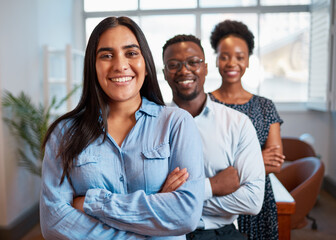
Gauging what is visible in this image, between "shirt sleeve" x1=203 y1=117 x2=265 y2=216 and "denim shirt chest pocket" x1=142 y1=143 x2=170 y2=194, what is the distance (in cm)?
34

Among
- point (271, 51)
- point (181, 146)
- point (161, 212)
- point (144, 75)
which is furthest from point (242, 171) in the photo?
point (271, 51)

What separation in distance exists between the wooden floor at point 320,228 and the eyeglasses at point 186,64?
2.50m

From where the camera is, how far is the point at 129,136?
1.18 metres

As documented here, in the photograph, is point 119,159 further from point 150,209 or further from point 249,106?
point 249,106

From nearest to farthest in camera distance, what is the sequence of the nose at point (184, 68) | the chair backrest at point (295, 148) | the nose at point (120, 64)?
the nose at point (120, 64) < the nose at point (184, 68) < the chair backrest at point (295, 148)

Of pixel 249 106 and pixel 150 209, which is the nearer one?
pixel 150 209

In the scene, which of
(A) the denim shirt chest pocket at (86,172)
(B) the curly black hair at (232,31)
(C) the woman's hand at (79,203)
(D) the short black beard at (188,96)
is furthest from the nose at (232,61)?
(C) the woman's hand at (79,203)

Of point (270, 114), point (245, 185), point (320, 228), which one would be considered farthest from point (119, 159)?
point (320, 228)

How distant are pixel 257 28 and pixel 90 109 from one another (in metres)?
4.25

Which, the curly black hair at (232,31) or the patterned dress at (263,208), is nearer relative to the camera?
the patterned dress at (263,208)

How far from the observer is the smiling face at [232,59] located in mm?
1822

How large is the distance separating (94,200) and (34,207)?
9.53 feet

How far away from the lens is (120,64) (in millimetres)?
1151

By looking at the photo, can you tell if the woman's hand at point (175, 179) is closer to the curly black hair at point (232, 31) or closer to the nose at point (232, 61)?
the nose at point (232, 61)
